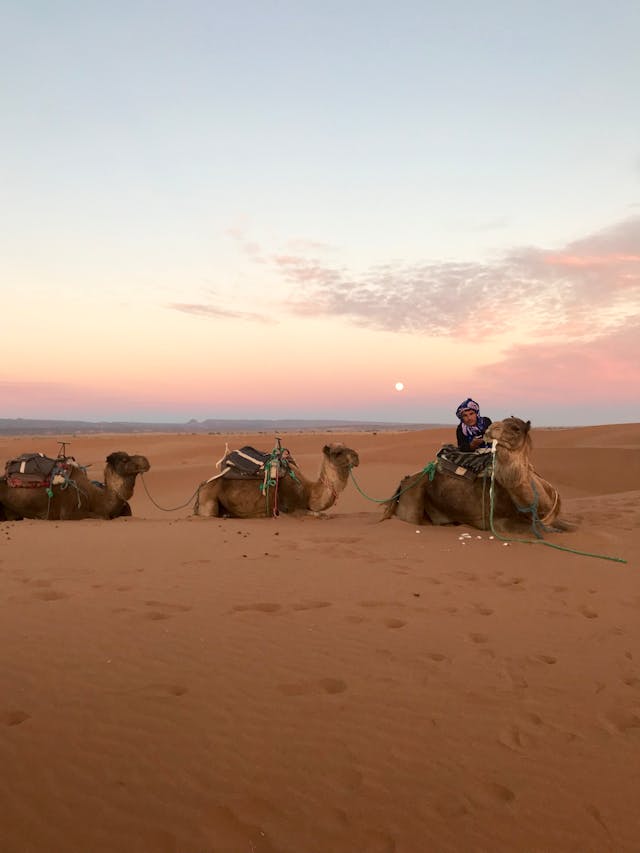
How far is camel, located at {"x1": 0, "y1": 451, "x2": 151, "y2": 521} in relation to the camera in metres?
9.80

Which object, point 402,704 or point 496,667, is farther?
point 496,667

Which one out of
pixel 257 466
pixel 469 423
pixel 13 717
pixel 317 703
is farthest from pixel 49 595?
pixel 469 423

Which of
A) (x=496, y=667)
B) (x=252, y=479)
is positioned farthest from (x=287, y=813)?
(x=252, y=479)

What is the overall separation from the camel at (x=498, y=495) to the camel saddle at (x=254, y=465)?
1.88 meters

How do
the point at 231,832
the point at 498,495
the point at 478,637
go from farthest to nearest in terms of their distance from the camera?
the point at 498,495, the point at 478,637, the point at 231,832

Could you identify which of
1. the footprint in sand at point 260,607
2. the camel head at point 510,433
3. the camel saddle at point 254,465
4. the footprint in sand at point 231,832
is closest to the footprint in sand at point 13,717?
the footprint in sand at point 231,832

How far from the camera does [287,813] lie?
7.40 ft

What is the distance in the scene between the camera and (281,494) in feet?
31.5

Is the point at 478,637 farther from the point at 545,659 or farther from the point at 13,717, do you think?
the point at 13,717

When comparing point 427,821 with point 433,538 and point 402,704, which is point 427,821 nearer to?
point 402,704

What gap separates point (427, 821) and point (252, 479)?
7437mm

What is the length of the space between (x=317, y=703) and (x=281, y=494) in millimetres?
6566

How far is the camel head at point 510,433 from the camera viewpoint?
6.86 metres

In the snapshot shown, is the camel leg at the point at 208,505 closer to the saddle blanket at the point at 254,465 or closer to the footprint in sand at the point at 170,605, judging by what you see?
the saddle blanket at the point at 254,465
